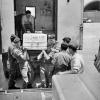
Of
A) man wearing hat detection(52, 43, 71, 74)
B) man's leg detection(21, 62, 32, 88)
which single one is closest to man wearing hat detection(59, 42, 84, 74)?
man wearing hat detection(52, 43, 71, 74)

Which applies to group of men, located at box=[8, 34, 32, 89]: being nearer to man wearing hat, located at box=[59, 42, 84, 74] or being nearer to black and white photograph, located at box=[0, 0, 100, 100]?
black and white photograph, located at box=[0, 0, 100, 100]

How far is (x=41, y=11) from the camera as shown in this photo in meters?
9.00

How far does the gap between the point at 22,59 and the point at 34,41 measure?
499 mm

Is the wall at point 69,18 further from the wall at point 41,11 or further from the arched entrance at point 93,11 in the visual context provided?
the wall at point 41,11

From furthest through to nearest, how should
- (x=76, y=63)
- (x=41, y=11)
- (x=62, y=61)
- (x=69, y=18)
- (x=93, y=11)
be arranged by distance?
1. (x=41, y=11)
2. (x=69, y=18)
3. (x=93, y=11)
4. (x=62, y=61)
5. (x=76, y=63)

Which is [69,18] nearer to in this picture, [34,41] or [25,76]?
[34,41]

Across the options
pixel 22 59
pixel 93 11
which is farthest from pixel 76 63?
pixel 93 11

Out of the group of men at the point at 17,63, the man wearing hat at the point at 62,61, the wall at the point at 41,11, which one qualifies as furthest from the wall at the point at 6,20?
the man wearing hat at the point at 62,61

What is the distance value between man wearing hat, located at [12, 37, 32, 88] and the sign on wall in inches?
6.6

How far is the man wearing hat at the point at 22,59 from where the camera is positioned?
19.0 ft

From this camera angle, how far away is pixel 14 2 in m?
8.48

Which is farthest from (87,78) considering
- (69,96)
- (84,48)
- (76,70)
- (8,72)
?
(84,48)

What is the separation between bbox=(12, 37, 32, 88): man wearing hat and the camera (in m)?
5.81

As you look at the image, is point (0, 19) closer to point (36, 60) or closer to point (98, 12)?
point (36, 60)
